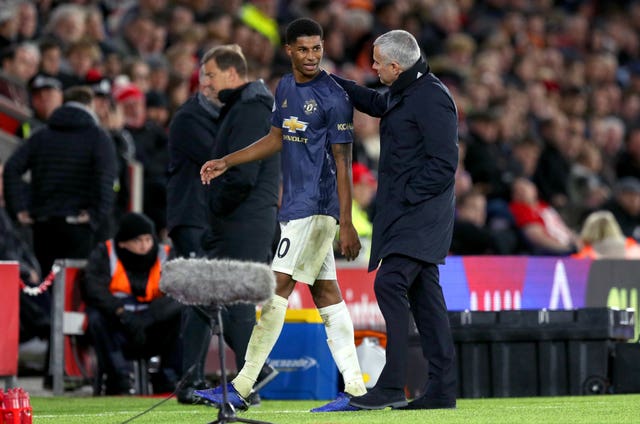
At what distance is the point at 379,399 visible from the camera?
357 inches

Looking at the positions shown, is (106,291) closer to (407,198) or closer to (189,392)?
(189,392)

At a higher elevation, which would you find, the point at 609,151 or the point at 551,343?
the point at 609,151

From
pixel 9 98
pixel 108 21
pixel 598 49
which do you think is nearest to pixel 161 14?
pixel 108 21

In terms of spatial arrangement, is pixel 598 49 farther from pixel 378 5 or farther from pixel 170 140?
pixel 170 140

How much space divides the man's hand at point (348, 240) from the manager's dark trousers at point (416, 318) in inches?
8.8

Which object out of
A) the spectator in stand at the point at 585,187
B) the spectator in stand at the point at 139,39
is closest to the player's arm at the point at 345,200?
the spectator in stand at the point at 139,39

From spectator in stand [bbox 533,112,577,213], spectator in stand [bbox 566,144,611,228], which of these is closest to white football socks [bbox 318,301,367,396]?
spectator in stand [bbox 566,144,611,228]

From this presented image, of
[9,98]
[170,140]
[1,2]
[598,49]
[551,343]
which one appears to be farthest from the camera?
[598,49]

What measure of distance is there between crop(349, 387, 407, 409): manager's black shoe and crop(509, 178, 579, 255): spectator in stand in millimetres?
9414

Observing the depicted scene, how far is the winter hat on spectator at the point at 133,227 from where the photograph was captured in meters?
12.7

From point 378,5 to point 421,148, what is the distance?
14263 mm

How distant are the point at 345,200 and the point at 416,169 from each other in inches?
17.6

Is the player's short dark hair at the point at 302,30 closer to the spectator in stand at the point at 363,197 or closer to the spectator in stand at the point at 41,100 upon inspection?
the spectator in stand at the point at 41,100

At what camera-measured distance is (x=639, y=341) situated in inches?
486
